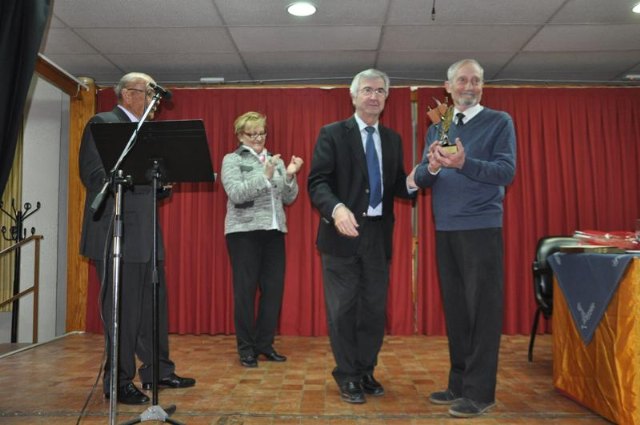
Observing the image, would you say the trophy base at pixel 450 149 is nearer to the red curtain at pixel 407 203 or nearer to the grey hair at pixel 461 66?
the grey hair at pixel 461 66

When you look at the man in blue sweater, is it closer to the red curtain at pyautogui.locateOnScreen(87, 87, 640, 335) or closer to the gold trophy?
the gold trophy

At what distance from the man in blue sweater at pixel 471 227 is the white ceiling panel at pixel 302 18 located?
51.8 inches

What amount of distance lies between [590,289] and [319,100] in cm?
312

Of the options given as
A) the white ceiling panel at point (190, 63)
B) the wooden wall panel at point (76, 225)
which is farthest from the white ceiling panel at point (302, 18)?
the wooden wall panel at point (76, 225)

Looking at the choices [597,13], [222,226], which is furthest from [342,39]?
[222,226]

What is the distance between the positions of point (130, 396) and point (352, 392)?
103 cm

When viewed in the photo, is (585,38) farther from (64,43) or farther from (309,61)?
(64,43)

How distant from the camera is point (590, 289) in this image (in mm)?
2363

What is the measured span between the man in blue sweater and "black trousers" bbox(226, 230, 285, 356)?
135 centimetres

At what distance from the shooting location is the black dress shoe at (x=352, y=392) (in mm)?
2497

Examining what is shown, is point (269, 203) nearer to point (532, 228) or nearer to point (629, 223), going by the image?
point (532, 228)

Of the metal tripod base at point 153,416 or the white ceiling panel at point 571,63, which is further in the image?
the white ceiling panel at point 571,63

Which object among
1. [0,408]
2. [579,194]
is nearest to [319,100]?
[579,194]

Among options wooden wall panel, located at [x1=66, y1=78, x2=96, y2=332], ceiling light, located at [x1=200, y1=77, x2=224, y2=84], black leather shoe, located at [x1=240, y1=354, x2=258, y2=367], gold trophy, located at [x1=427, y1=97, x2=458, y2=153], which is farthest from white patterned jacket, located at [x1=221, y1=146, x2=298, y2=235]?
wooden wall panel, located at [x1=66, y1=78, x2=96, y2=332]
